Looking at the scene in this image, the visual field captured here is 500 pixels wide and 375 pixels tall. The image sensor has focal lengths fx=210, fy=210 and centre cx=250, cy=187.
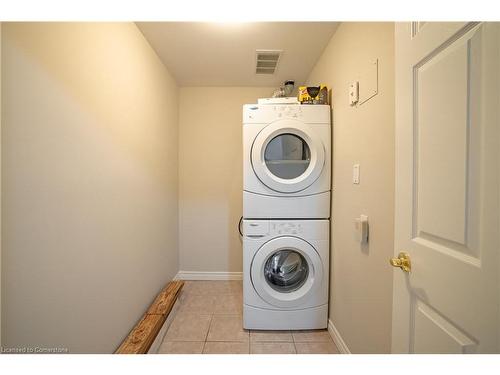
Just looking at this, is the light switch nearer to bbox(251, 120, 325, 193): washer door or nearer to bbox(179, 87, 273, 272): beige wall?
bbox(251, 120, 325, 193): washer door

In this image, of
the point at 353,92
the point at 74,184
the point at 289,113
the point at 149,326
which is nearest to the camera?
the point at 74,184

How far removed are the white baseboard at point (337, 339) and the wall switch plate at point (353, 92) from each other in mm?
1585

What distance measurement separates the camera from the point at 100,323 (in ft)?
3.67

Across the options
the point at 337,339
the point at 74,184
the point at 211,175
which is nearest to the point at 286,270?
the point at 337,339

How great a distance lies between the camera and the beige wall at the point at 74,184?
2.42ft

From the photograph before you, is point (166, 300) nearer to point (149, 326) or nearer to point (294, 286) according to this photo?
point (149, 326)

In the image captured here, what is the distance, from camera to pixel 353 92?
1.29 metres

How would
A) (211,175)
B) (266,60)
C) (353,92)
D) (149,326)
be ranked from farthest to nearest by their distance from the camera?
(211,175)
(266,60)
(149,326)
(353,92)

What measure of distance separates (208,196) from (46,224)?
177cm

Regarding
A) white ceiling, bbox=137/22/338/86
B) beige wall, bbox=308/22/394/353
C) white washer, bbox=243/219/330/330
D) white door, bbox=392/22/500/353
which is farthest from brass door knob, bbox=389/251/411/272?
white ceiling, bbox=137/22/338/86

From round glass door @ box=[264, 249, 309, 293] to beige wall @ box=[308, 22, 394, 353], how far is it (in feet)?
0.82

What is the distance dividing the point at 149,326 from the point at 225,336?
573mm

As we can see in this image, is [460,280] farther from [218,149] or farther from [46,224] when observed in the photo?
[218,149]

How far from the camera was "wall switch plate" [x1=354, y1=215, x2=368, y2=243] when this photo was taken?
3.84 feet
